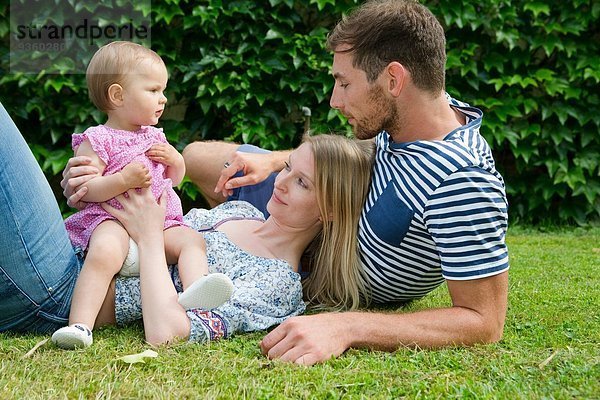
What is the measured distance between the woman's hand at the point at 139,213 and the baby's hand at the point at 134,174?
5cm

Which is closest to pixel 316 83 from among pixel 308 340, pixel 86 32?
pixel 86 32

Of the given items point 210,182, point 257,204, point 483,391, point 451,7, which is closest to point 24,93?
point 210,182

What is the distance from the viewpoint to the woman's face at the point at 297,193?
10.1 feet

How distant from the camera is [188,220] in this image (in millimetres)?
3441

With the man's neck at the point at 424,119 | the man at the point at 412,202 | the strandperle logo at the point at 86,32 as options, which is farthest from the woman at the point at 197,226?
the strandperle logo at the point at 86,32

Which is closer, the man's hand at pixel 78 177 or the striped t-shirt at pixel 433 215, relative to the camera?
the striped t-shirt at pixel 433 215

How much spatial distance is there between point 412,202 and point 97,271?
1167 millimetres

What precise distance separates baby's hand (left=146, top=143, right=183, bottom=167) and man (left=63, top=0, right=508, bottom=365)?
1.22 feet

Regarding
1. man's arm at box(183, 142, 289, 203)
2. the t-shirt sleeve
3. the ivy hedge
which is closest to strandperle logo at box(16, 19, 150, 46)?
the ivy hedge

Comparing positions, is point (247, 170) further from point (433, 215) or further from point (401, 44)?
point (433, 215)

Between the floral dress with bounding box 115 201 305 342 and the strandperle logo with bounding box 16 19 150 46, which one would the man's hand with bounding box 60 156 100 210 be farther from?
the strandperle logo with bounding box 16 19 150 46

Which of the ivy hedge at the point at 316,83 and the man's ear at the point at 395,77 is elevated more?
the man's ear at the point at 395,77

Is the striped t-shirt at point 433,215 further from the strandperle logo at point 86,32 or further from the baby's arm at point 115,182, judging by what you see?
the strandperle logo at point 86,32

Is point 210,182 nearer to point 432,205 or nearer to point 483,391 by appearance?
point 432,205
